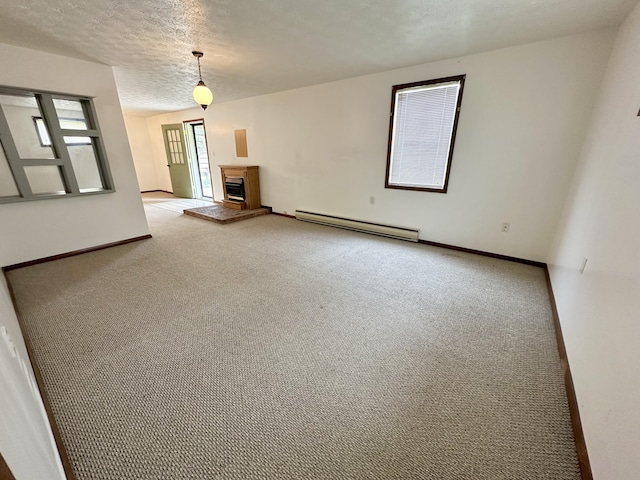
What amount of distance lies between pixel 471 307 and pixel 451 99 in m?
2.52

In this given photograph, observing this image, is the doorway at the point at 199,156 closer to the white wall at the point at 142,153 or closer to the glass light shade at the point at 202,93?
the white wall at the point at 142,153

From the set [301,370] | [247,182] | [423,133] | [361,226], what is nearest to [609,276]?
[301,370]

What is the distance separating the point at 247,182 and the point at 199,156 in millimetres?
3006

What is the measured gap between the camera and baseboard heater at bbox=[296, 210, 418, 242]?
12.4 feet

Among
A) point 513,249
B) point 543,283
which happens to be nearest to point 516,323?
point 543,283

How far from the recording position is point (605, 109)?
2090 mm

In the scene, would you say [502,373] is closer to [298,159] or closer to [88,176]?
[298,159]

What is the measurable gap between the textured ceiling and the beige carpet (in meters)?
2.32

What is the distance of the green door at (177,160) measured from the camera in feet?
23.0

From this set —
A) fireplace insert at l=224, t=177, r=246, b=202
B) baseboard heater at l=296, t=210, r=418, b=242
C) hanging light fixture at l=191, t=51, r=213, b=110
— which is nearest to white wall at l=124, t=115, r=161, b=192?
fireplace insert at l=224, t=177, r=246, b=202

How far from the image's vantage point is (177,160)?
727 cm

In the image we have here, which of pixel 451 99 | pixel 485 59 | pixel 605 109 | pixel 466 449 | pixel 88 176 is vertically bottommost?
pixel 466 449

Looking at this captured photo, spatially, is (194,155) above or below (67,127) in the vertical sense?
below

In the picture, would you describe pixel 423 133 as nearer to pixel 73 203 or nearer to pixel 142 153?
pixel 73 203
